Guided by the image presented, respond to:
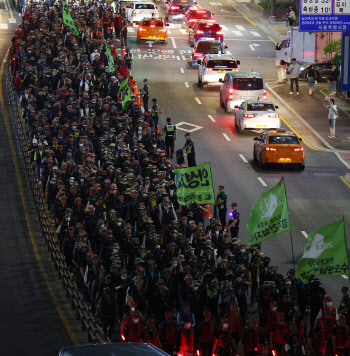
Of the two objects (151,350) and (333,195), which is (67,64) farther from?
(151,350)

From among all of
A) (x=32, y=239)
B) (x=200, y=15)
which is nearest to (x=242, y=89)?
(x=32, y=239)

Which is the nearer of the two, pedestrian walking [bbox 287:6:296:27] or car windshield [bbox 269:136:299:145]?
car windshield [bbox 269:136:299:145]

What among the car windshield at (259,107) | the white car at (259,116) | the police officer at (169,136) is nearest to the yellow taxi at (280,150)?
the police officer at (169,136)

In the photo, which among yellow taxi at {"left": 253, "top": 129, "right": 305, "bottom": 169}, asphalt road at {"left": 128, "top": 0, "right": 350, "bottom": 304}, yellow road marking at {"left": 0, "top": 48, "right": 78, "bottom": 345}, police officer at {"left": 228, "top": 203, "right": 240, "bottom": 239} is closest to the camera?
yellow road marking at {"left": 0, "top": 48, "right": 78, "bottom": 345}

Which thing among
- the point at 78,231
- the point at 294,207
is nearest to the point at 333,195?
the point at 294,207

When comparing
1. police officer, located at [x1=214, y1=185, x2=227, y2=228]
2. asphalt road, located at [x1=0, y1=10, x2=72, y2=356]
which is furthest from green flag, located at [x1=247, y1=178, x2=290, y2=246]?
police officer, located at [x1=214, y1=185, x2=227, y2=228]

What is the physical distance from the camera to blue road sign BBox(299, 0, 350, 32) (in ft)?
125

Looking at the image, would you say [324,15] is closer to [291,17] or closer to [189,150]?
[189,150]

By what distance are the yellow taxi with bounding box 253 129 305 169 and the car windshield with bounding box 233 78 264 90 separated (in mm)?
8249

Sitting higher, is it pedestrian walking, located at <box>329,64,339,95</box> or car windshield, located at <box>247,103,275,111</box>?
car windshield, located at <box>247,103,275,111</box>

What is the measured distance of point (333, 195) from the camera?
110ft

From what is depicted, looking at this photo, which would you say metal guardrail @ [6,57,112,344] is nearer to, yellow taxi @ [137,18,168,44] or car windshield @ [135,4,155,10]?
yellow taxi @ [137,18,168,44]

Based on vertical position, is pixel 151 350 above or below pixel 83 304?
above

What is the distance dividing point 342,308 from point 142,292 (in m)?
A: 4.00
